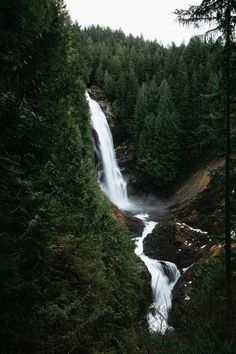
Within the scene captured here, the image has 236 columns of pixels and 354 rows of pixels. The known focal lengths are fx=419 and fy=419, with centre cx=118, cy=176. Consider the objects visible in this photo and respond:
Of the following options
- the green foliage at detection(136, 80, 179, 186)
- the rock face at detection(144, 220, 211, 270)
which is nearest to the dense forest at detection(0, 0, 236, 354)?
the rock face at detection(144, 220, 211, 270)

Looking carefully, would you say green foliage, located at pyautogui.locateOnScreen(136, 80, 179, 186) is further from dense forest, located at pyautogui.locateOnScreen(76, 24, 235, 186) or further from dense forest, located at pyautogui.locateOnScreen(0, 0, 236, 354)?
dense forest, located at pyautogui.locateOnScreen(0, 0, 236, 354)

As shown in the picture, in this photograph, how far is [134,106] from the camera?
190 feet

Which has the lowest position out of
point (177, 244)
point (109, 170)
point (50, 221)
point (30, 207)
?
point (177, 244)

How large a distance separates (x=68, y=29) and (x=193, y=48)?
164 ft

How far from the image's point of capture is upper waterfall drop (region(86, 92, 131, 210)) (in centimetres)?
4638

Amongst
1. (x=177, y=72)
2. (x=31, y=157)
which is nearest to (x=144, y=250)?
(x=31, y=157)

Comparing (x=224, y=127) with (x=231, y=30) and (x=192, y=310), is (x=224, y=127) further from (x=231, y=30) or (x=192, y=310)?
(x=192, y=310)

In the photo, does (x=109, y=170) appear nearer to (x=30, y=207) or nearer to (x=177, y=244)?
(x=177, y=244)

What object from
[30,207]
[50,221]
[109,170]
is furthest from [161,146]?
[30,207]

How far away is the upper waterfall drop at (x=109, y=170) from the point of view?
46.4 meters

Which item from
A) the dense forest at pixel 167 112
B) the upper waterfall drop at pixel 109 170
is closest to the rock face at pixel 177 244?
the upper waterfall drop at pixel 109 170

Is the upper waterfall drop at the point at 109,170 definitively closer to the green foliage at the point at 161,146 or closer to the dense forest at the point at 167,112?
the dense forest at the point at 167,112

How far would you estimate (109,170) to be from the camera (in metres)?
47.7

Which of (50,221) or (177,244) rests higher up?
(50,221)
